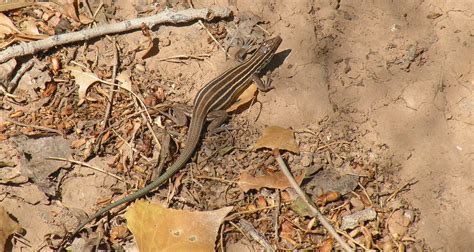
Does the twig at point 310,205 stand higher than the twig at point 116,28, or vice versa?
the twig at point 116,28

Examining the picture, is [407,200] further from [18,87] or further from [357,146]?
[18,87]

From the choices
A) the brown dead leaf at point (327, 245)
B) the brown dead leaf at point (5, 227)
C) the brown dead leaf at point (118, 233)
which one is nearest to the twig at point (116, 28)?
the brown dead leaf at point (5, 227)

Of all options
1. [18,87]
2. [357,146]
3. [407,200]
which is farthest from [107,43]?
[407,200]

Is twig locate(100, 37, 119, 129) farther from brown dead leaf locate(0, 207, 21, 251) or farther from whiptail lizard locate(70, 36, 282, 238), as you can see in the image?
brown dead leaf locate(0, 207, 21, 251)

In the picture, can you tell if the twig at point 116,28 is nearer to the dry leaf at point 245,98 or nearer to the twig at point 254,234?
the dry leaf at point 245,98

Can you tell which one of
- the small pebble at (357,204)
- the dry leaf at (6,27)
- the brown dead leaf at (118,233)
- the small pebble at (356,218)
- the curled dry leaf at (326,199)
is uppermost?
the dry leaf at (6,27)

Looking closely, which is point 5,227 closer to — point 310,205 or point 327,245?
point 310,205
